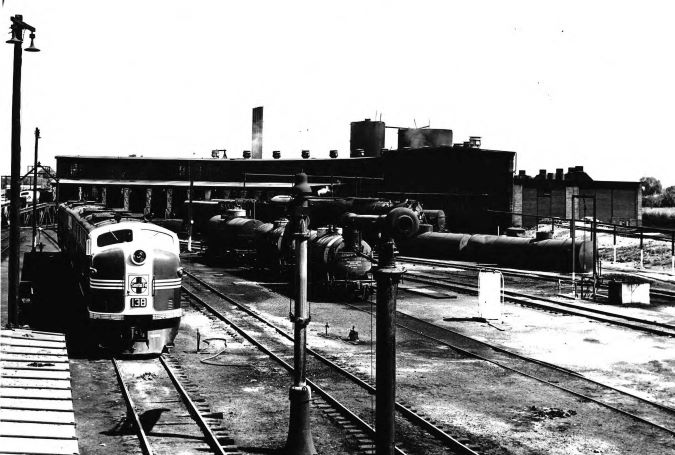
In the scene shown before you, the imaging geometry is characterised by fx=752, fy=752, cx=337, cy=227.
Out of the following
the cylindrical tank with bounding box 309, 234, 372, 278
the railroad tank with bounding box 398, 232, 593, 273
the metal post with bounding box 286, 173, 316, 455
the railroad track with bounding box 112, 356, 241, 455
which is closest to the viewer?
the metal post with bounding box 286, 173, 316, 455

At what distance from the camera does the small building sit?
63.8 metres

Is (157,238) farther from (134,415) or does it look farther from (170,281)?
(134,415)

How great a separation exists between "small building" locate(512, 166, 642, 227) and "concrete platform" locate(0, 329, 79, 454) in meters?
47.6

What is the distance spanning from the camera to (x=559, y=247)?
142 ft

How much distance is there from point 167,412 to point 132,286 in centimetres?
464

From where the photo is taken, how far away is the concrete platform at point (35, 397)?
28.7 feet

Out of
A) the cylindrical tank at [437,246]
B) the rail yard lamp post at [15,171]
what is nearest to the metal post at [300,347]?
the rail yard lamp post at [15,171]

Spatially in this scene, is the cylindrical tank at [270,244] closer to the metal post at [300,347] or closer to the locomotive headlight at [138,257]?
the locomotive headlight at [138,257]

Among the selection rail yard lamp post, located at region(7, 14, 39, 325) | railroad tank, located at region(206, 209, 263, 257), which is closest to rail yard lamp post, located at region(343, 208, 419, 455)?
rail yard lamp post, located at region(7, 14, 39, 325)

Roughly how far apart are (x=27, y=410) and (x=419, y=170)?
176ft

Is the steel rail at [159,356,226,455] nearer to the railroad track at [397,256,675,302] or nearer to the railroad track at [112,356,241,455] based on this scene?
the railroad track at [112,356,241,455]

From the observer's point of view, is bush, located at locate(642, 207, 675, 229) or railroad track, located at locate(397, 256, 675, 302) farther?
bush, located at locate(642, 207, 675, 229)

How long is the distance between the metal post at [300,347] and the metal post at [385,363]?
4.63 metres

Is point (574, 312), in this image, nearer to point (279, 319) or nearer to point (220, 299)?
point (279, 319)
